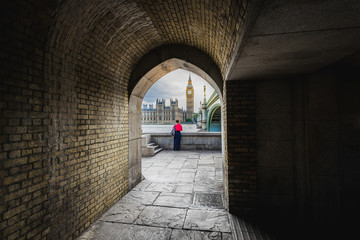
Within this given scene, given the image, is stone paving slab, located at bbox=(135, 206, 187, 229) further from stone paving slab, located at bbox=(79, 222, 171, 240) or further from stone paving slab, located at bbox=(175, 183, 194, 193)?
stone paving slab, located at bbox=(175, 183, 194, 193)

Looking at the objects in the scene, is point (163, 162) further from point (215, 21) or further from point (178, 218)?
point (215, 21)

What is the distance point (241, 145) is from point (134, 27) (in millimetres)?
3264

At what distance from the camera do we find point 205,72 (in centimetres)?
439

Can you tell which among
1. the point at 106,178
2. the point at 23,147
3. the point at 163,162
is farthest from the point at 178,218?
the point at 163,162

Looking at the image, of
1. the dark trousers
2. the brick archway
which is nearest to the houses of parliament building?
the dark trousers


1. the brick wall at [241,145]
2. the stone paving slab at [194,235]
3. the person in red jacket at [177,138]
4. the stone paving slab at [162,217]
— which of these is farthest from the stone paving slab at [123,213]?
the person in red jacket at [177,138]

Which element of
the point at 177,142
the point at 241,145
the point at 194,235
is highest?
the point at 241,145

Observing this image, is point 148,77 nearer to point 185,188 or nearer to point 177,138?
point 185,188

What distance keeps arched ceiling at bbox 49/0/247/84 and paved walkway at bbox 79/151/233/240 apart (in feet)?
9.77

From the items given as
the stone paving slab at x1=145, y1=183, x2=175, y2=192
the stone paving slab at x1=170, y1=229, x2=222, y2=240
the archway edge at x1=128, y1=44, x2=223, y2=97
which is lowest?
the stone paving slab at x1=170, y1=229, x2=222, y2=240

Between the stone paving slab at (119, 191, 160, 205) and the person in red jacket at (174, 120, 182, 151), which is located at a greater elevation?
the person in red jacket at (174, 120, 182, 151)

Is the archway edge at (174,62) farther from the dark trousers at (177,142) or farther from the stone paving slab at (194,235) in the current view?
the dark trousers at (177,142)

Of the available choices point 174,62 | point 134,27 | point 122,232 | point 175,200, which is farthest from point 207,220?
point 134,27

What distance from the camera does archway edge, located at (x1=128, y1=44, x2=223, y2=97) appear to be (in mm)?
4324
